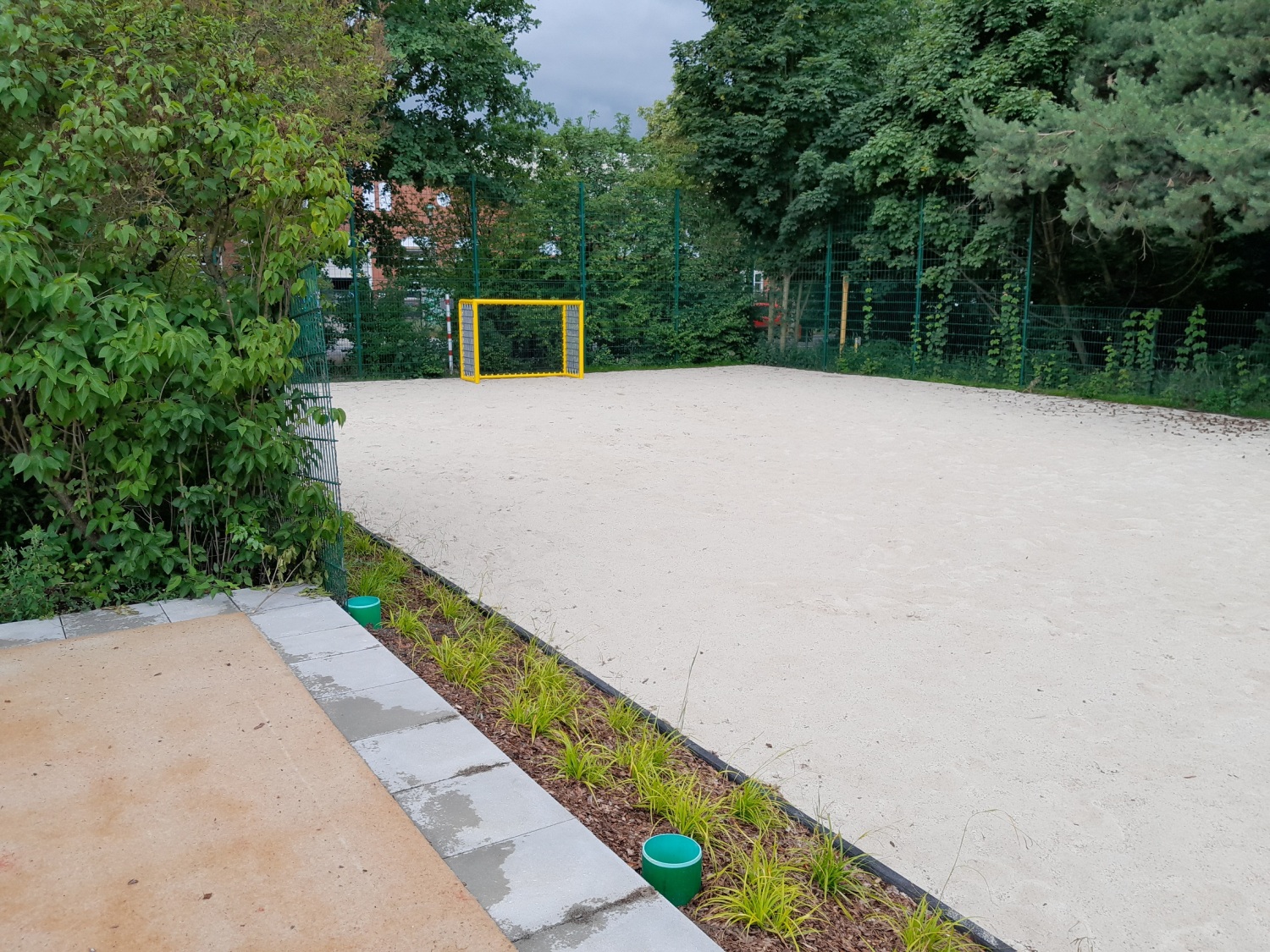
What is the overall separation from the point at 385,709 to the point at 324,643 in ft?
2.04

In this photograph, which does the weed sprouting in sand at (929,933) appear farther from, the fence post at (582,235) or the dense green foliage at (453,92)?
the fence post at (582,235)

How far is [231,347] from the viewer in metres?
3.52

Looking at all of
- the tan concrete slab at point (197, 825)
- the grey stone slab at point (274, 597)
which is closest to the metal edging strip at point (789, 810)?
the grey stone slab at point (274, 597)

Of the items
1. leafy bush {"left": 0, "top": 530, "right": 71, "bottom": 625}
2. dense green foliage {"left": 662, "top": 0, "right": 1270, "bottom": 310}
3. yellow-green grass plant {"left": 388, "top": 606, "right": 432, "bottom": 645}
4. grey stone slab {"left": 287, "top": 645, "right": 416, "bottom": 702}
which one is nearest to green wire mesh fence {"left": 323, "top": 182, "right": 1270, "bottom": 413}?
dense green foliage {"left": 662, "top": 0, "right": 1270, "bottom": 310}

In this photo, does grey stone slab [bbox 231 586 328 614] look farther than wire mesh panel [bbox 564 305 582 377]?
No

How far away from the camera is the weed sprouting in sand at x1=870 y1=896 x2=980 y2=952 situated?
186 cm

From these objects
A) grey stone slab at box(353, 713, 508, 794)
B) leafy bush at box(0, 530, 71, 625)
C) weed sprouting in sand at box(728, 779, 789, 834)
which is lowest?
weed sprouting in sand at box(728, 779, 789, 834)

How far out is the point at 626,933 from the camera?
1772 mm

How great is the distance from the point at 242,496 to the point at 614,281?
476 inches

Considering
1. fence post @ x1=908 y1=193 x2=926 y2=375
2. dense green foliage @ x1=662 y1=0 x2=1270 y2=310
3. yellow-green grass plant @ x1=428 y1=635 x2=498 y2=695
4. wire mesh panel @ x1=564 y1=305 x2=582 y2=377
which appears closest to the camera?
yellow-green grass plant @ x1=428 y1=635 x2=498 y2=695

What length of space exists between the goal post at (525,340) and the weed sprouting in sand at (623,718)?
11.2m

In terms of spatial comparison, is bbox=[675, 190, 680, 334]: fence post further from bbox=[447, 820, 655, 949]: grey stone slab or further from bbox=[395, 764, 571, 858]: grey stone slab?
bbox=[447, 820, 655, 949]: grey stone slab

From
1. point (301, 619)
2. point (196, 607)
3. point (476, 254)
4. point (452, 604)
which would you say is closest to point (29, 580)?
point (196, 607)

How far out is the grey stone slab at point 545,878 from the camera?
1828 mm
